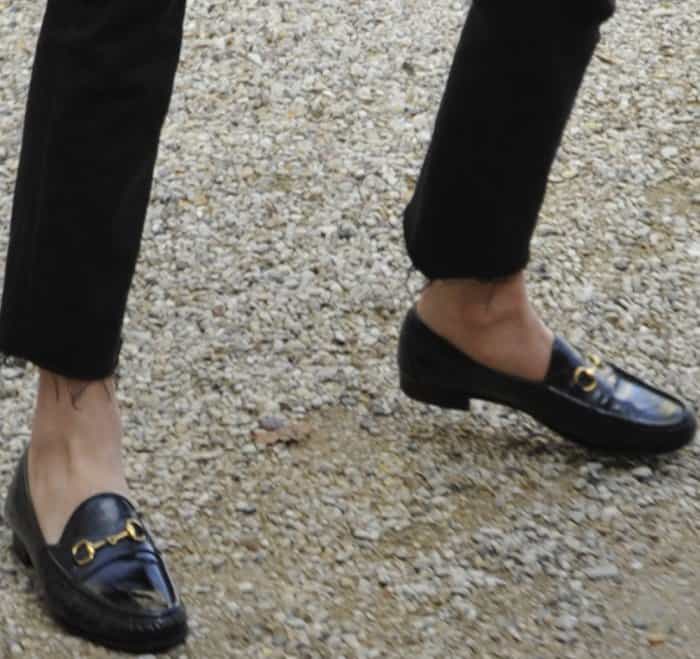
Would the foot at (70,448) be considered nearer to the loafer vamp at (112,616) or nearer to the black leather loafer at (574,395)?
the loafer vamp at (112,616)

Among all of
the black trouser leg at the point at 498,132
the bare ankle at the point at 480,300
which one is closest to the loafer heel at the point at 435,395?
the bare ankle at the point at 480,300

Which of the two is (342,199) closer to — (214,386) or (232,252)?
(232,252)

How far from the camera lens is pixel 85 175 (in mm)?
2148

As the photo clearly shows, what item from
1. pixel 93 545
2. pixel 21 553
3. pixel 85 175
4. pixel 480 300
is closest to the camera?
pixel 85 175

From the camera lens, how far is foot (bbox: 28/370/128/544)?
7.59 ft

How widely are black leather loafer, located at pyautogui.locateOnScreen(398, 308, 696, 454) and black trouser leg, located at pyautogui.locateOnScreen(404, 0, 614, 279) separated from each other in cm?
19

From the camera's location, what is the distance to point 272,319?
10.4 ft

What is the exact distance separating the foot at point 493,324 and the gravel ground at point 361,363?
0.18 m

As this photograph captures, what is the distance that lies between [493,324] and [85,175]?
82 centimetres

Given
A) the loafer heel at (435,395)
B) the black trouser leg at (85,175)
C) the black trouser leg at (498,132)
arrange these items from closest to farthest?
the black trouser leg at (85,175), the black trouser leg at (498,132), the loafer heel at (435,395)

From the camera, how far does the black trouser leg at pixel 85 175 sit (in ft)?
6.84

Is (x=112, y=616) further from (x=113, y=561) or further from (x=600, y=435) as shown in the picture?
(x=600, y=435)

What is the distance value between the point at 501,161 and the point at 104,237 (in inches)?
25.4

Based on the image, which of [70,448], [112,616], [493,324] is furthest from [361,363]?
[112,616]
